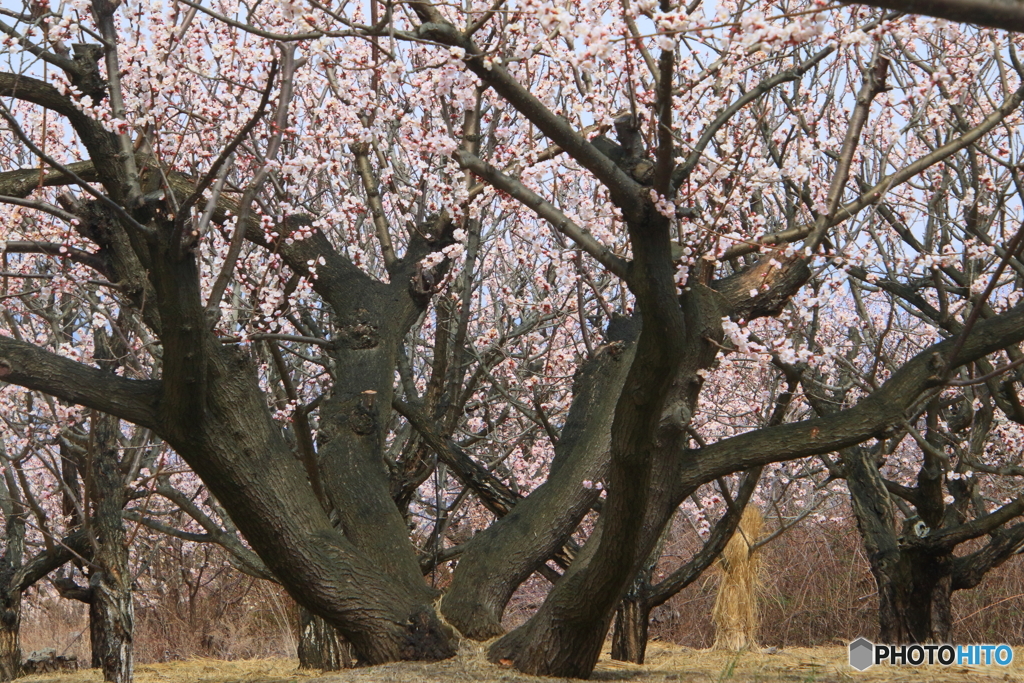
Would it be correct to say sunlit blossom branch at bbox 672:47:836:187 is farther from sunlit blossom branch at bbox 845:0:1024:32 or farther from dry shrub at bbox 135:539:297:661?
dry shrub at bbox 135:539:297:661

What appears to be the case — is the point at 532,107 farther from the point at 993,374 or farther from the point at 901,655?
the point at 901,655

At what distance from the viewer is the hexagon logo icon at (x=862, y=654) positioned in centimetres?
562

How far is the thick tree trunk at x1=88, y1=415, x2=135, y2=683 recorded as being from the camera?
5.70 m

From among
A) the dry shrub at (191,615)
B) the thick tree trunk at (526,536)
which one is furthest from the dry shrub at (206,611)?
the thick tree trunk at (526,536)

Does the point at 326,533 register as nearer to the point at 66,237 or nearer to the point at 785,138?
the point at 66,237

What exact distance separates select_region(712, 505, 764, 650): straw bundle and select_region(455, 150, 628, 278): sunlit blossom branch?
18.4ft

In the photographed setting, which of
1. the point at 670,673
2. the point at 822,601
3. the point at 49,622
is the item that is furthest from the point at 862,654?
the point at 49,622

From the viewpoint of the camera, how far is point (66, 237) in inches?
200

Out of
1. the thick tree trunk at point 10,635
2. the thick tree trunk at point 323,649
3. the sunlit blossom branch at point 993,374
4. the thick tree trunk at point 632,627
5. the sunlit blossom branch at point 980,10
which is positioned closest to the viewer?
the sunlit blossom branch at point 980,10

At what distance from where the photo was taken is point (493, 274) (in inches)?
328

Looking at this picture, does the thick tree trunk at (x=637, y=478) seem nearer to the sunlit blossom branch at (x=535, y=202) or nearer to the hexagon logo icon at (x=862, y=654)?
the sunlit blossom branch at (x=535, y=202)

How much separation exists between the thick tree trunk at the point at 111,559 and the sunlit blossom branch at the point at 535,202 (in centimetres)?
359

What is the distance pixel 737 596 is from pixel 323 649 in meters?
3.99

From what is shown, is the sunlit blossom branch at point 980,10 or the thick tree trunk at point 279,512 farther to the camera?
the thick tree trunk at point 279,512
